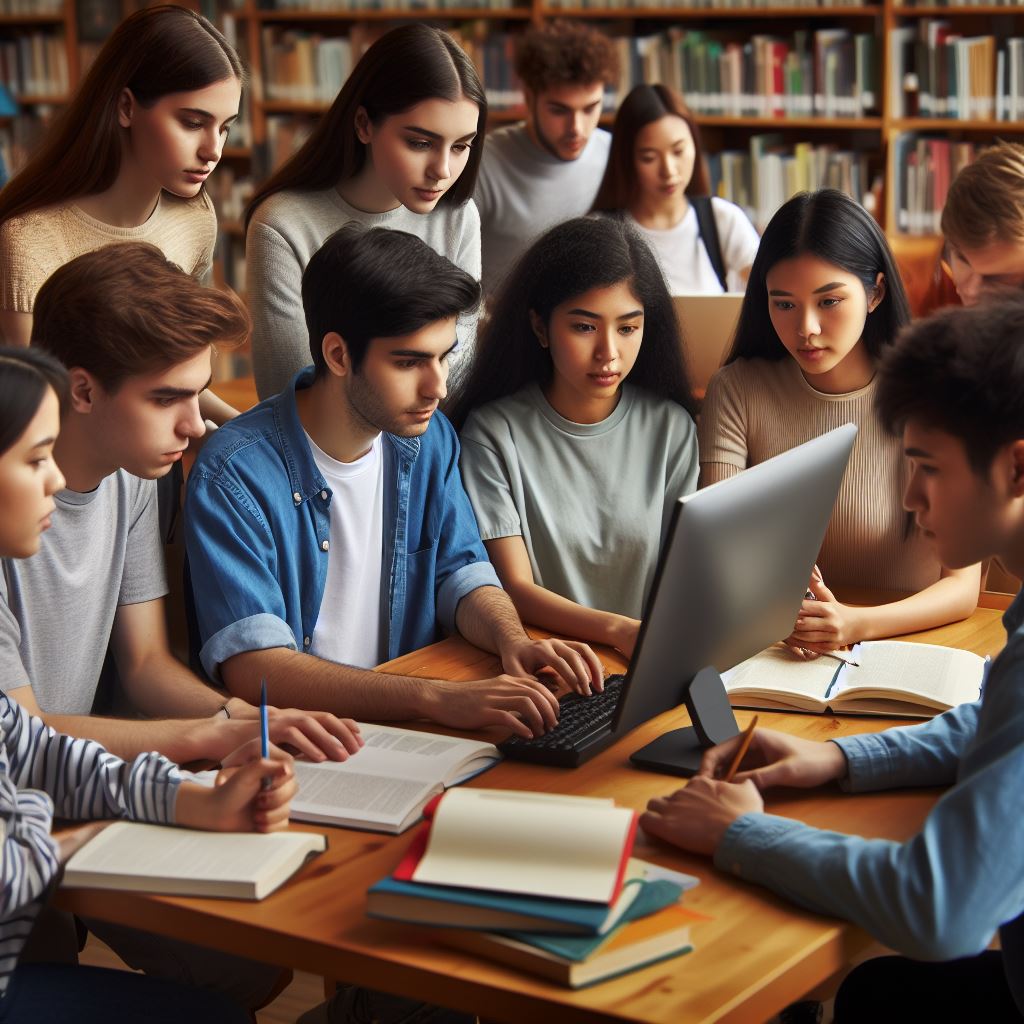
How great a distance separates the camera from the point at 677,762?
1573 millimetres

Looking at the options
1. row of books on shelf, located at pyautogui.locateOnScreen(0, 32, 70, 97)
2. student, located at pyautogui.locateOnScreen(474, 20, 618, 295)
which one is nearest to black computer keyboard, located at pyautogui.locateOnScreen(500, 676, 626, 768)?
student, located at pyautogui.locateOnScreen(474, 20, 618, 295)

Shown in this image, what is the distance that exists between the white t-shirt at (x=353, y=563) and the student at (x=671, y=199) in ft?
5.63

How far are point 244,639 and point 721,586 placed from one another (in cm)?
66

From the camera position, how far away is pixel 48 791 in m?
1.46

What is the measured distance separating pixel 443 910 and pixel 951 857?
430mm

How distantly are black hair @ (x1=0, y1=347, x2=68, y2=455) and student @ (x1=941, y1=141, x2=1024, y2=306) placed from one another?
5.56 feet

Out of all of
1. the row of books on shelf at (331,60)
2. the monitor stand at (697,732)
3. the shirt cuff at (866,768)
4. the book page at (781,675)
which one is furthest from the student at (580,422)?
the row of books on shelf at (331,60)

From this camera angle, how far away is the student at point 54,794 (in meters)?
1.36

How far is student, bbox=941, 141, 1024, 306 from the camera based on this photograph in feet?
8.36

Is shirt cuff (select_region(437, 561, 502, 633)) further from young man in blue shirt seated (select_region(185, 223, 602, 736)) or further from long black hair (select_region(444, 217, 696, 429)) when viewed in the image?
long black hair (select_region(444, 217, 696, 429))

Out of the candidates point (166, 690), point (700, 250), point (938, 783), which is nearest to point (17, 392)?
point (166, 690)

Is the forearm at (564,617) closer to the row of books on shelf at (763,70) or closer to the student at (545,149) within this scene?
the student at (545,149)

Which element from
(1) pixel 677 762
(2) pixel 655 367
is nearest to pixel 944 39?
(2) pixel 655 367

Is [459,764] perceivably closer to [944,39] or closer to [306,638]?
[306,638]
